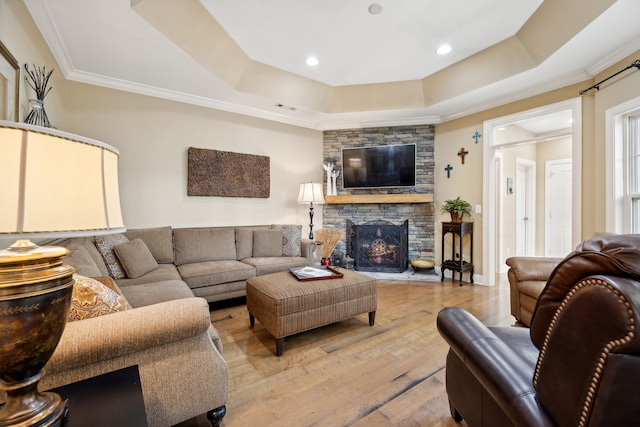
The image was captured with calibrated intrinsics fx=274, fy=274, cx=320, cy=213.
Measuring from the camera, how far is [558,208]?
501cm

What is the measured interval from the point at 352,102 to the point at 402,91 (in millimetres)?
716

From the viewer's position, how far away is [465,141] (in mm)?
4039

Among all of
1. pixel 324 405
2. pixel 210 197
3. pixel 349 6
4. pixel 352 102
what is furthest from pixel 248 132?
pixel 324 405

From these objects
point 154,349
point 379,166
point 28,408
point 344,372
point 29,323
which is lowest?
point 344,372

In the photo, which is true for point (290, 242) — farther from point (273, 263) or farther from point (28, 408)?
point (28, 408)

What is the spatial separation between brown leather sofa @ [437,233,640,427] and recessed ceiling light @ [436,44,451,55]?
9.45ft

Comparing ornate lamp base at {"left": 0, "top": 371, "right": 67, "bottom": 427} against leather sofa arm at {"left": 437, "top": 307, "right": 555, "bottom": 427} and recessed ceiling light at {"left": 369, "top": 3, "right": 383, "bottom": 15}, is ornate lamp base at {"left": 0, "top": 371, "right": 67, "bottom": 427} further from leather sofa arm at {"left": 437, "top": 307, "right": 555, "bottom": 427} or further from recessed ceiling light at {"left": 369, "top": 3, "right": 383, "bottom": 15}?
recessed ceiling light at {"left": 369, "top": 3, "right": 383, "bottom": 15}

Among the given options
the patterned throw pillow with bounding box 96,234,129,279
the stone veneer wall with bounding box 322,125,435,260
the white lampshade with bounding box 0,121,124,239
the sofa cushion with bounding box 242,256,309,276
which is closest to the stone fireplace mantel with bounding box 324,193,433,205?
the stone veneer wall with bounding box 322,125,435,260

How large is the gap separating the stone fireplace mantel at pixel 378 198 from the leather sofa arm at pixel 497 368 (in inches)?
126

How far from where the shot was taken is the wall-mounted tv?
436cm

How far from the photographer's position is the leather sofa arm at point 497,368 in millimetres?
733

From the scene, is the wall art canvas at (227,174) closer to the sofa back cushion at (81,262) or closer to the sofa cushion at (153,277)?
the sofa cushion at (153,277)

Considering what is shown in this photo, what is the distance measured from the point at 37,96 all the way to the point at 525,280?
410 cm

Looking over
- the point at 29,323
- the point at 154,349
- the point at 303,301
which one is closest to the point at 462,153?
the point at 303,301
